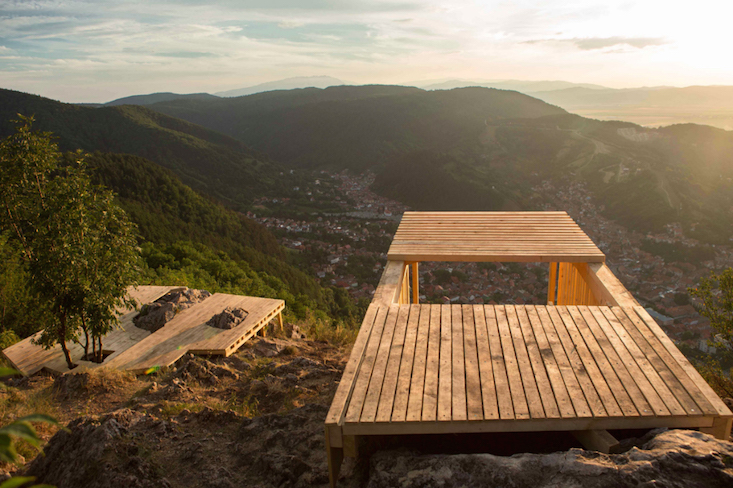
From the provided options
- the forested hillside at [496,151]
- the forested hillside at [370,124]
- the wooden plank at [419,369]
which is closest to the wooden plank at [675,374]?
the wooden plank at [419,369]

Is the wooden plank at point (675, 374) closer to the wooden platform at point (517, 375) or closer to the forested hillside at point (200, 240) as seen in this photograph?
the wooden platform at point (517, 375)

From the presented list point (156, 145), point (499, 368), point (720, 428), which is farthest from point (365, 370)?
point (156, 145)

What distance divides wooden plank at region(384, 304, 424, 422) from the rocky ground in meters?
0.29

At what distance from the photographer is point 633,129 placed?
60.8 meters

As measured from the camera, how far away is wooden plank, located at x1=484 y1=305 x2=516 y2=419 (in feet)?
9.52

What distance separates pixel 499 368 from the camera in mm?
3383

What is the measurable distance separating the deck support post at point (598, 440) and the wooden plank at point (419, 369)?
1.08 m

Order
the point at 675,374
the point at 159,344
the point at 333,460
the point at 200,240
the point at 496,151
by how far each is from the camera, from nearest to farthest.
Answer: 1. the point at 333,460
2. the point at 675,374
3. the point at 159,344
4. the point at 200,240
5. the point at 496,151

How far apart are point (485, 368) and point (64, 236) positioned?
4652mm

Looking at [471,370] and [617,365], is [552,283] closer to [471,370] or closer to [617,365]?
[617,365]

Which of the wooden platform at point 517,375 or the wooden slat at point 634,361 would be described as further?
the wooden slat at point 634,361

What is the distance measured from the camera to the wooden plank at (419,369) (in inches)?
114

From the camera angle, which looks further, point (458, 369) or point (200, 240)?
point (200, 240)

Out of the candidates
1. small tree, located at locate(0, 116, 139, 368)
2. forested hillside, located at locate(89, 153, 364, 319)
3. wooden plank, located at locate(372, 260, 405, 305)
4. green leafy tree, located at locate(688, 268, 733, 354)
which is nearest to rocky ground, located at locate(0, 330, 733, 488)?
small tree, located at locate(0, 116, 139, 368)
